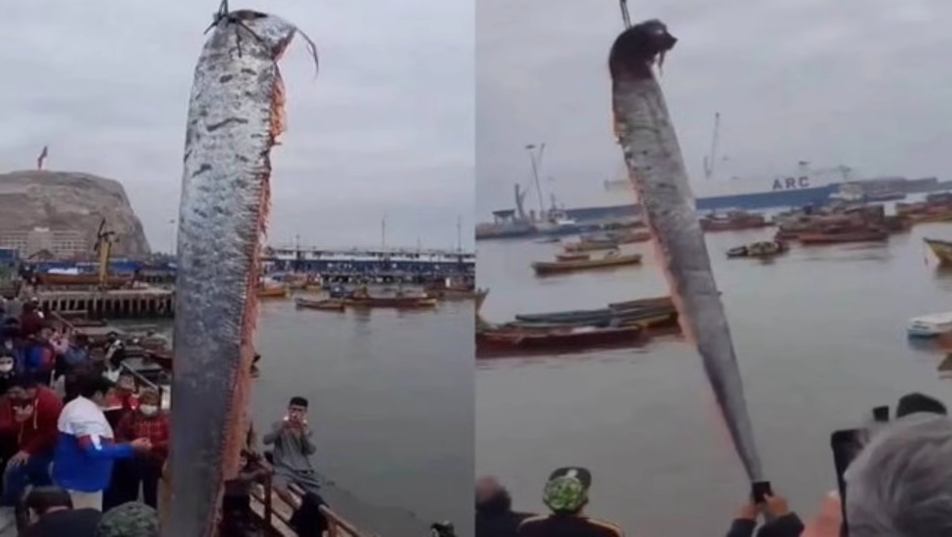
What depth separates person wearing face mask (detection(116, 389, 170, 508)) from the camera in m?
3.38

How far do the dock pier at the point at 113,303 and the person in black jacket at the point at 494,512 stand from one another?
1.06 meters

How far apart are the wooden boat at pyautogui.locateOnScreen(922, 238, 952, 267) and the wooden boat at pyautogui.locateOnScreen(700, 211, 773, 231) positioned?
0.32m

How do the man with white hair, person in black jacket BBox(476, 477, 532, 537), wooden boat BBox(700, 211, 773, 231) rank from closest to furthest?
the man with white hair → wooden boat BBox(700, 211, 773, 231) → person in black jacket BBox(476, 477, 532, 537)

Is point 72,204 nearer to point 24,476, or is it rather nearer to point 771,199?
point 24,476

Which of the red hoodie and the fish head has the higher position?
the fish head

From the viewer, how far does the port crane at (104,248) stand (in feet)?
11.8

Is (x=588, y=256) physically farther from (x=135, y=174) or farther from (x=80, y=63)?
(x=80, y=63)

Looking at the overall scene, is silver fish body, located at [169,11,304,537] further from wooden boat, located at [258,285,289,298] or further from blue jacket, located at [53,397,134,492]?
blue jacket, located at [53,397,134,492]

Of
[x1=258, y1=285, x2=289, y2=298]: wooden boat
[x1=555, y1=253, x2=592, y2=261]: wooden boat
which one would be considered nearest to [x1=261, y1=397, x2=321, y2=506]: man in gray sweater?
[x1=258, y1=285, x2=289, y2=298]: wooden boat

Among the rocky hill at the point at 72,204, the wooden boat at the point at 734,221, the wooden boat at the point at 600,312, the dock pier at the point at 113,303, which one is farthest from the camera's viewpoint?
the rocky hill at the point at 72,204

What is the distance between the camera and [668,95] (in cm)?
255

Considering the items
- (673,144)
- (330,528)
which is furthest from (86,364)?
(673,144)

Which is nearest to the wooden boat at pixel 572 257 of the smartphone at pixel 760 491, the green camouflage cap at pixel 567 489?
the green camouflage cap at pixel 567 489

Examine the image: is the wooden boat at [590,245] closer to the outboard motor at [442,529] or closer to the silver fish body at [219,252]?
the outboard motor at [442,529]
